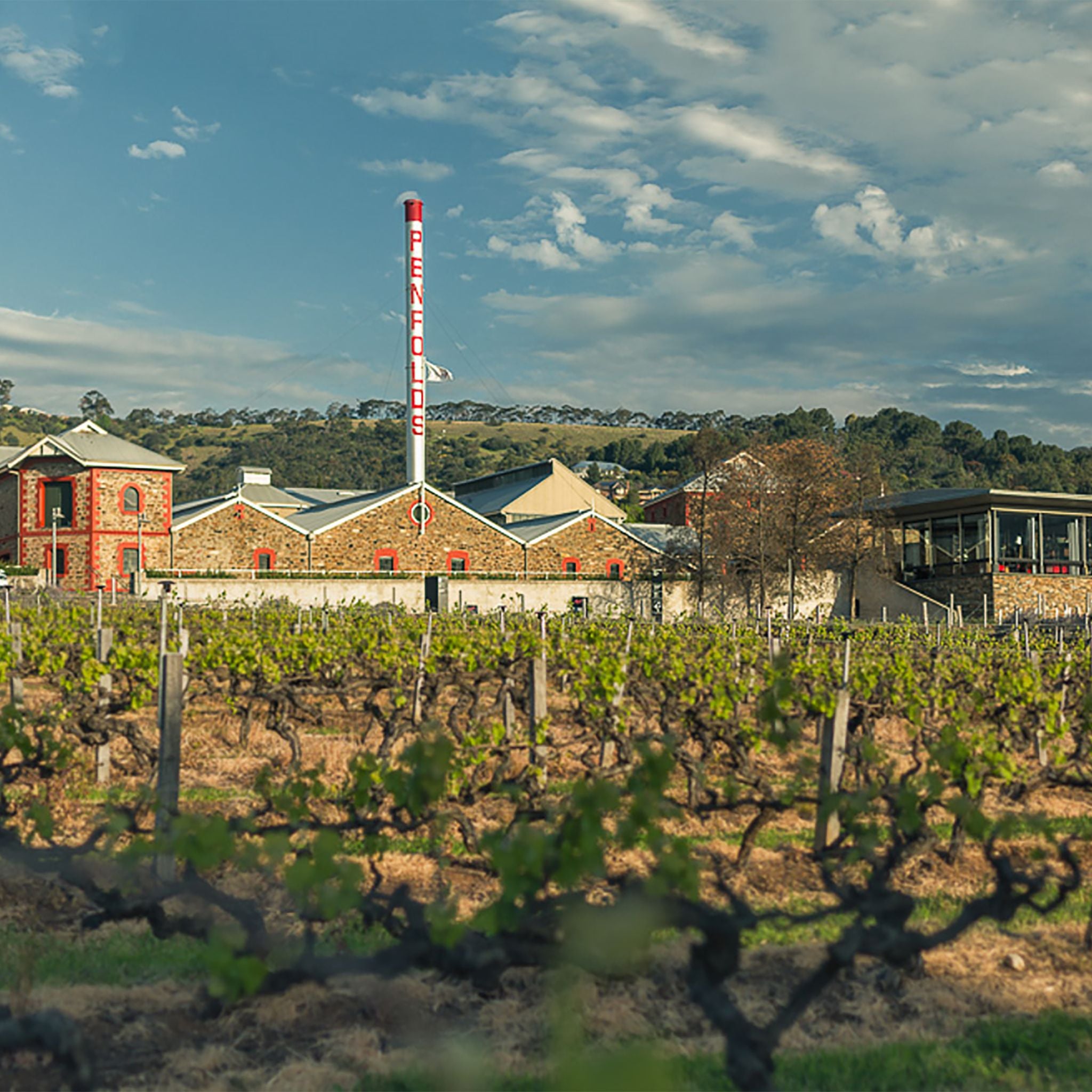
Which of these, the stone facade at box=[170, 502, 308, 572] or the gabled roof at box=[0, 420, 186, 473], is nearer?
the gabled roof at box=[0, 420, 186, 473]

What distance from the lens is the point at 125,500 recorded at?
4062 centimetres

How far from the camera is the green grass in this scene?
4.29 meters

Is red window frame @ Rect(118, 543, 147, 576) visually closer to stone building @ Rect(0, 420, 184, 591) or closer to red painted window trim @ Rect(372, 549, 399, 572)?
stone building @ Rect(0, 420, 184, 591)

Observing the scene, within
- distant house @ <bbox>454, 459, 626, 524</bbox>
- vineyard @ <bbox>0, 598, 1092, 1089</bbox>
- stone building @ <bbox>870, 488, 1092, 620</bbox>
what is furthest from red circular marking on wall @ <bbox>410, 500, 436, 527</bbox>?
vineyard @ <bbox>0, 598, 1092, 1089</bbox>

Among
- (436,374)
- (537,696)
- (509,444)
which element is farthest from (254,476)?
(509,444)

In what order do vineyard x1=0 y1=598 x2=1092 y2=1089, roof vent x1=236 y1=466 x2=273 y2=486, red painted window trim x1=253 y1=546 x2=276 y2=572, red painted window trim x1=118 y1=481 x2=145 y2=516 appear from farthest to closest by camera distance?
roof vent x1=236 y1=466 x2=273 y2=486, red painted window trim x1=253 y1=546 x2=276 y2=572, red painted window trim x1=118 y1=481 x2=145 y2=516, vineyard x1=0 y1=598 x2=1092 y2=1089

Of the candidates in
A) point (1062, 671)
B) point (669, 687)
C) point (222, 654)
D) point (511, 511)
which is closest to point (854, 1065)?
point (669, 687)

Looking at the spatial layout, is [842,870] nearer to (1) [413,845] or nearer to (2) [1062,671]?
(1) [413,845]

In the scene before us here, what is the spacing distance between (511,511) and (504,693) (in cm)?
4650

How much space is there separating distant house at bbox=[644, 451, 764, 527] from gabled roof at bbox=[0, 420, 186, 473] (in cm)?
2439

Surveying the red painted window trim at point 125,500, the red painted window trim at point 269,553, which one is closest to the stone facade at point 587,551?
the red painted window trim at point 269,553

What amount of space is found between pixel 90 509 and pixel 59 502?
1958 mm

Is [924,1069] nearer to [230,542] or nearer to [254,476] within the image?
[230,542]

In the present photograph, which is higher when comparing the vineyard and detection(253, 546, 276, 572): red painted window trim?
detection(253, 546, 276, 572): red painted window trim
